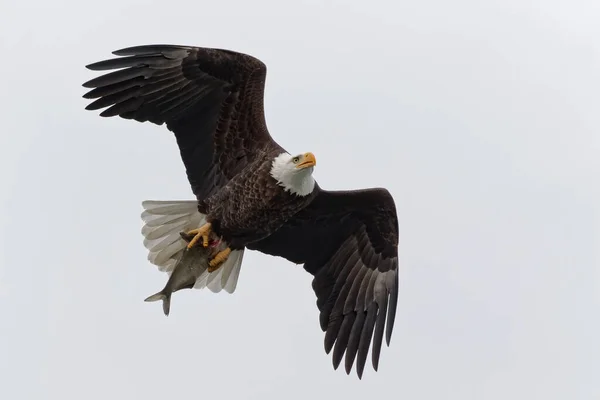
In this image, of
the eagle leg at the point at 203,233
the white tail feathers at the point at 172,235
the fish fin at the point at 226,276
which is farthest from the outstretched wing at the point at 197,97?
the fish fin at the point at 226,276

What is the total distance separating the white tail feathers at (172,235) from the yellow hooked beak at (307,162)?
109 centimetres

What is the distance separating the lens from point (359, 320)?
33.9ft

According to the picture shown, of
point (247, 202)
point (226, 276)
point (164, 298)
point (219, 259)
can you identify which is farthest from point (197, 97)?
point (226, 276)

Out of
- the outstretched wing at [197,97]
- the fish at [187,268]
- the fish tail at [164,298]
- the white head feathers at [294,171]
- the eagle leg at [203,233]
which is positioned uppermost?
the outstretched wing at [197,97]

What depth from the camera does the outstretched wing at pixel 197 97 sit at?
9.45 meters

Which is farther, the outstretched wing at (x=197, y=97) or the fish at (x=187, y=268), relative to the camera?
the fish at (x=187, y=268)

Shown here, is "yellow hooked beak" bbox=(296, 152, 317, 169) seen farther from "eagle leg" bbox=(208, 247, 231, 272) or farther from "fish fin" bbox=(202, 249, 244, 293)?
"fish fin" bbox=(202, 249, 244, 293)

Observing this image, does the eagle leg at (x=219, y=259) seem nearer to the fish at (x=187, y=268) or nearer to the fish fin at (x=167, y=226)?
the fish at (x=187, y=268)

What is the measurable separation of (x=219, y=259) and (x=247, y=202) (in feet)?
2.32

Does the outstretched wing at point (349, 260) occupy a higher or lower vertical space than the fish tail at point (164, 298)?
higher

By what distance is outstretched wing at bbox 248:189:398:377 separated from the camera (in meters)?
10.2

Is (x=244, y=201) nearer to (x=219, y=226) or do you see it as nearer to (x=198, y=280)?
(x=219, y=226)

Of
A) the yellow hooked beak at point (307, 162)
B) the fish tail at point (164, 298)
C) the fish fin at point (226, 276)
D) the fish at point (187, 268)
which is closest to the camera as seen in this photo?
the yellow hooked beak at point (307, 162)

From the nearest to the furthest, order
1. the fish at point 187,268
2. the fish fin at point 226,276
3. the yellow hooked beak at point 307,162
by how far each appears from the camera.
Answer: the yellow hooked beak at point 307,162 < the fish at point 187,268 < the fish fin at point 226,276
